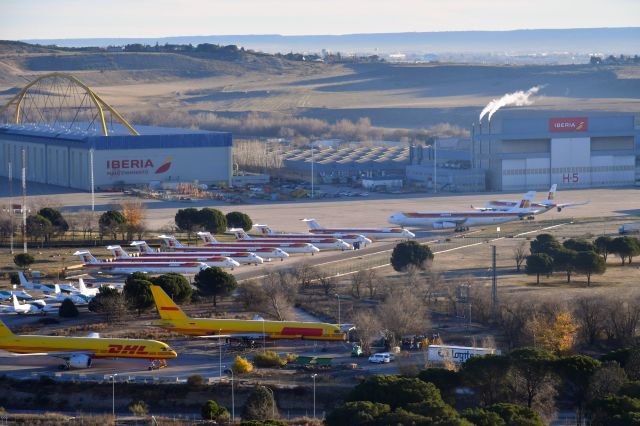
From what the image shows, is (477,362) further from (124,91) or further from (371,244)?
(124,91)

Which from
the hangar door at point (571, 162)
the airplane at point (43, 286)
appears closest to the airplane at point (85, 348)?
the airplane at point (43, 286)

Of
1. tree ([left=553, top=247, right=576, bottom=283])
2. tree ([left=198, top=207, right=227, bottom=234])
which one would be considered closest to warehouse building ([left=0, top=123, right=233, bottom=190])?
tree ([left=198, top=207, right=227, bottom=234])

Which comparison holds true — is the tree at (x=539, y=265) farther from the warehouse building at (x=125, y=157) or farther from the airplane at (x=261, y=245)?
the warehouse building at (x=125, y=157)

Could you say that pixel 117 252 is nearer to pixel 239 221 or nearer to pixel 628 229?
pixel 239 221

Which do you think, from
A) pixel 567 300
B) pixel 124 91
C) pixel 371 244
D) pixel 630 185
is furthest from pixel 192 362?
pixel 124 91

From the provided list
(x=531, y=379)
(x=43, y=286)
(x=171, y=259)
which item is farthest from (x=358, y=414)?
(x=171, y=259)

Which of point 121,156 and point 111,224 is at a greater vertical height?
point 121,156
